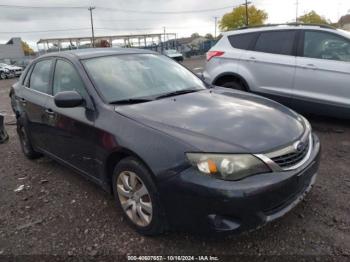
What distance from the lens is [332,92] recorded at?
5324mm

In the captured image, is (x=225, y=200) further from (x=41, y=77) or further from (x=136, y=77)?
(x=41, y=77)

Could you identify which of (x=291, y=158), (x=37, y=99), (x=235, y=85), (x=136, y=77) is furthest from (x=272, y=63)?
(x=37, y=99)

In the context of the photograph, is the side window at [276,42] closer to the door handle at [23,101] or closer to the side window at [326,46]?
the side window at [326,46]

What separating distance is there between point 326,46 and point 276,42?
87cm

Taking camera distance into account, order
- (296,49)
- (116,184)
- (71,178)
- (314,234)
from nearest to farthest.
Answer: (314,234)
(116,184)
(71,178)
(296,49)

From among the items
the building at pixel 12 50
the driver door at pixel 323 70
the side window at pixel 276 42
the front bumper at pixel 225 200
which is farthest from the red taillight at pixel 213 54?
the building at pixel 12 50

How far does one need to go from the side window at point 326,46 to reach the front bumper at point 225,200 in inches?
139

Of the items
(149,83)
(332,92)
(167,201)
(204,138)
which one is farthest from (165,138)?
(332,92)

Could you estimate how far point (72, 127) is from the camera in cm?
350

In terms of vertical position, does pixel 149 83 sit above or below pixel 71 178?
above

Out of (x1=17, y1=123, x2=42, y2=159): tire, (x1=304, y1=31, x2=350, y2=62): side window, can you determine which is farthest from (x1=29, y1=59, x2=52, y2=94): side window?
(x1=304, y1=31, x2=350, y2=62): side window

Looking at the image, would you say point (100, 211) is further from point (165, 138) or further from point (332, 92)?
point (332, 92)

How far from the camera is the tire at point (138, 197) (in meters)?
2.67

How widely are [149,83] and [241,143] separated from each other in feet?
4.97
